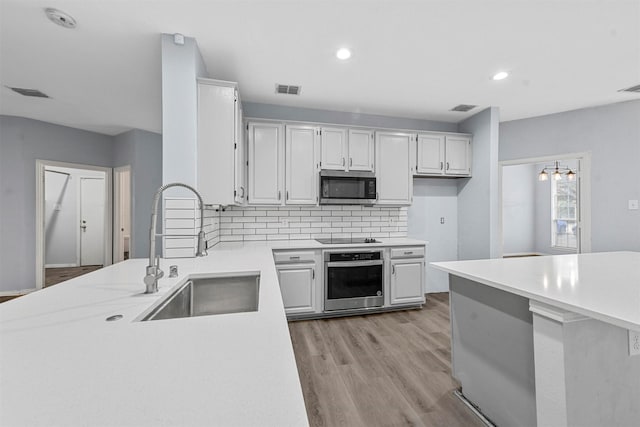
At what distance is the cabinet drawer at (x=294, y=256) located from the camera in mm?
3002

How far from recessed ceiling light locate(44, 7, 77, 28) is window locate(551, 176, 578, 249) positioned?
926cm

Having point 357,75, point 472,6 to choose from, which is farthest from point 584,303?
point 357,75

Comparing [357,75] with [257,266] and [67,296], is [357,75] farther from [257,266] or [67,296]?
[67,296]

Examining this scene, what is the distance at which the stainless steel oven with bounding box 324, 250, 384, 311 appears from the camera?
311 centimetres

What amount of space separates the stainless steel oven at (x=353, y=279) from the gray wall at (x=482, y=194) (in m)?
1.55

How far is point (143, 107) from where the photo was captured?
3.79 meters

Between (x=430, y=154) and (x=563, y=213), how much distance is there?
560 centimetres

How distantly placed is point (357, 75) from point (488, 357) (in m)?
2.59

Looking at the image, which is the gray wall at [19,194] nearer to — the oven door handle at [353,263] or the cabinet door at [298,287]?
the cabinet door at [298,287]

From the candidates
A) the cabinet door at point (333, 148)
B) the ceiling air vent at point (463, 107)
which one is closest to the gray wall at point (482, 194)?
the ceiling air vent at point (463, 107)

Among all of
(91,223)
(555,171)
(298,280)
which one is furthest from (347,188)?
(91,223)

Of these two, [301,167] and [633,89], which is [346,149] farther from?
[633,89]

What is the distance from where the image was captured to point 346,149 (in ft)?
11.3

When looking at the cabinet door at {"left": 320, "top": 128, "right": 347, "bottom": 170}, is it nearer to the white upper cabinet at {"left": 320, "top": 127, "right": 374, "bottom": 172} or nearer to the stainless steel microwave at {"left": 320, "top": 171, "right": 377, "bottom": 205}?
the white upper cabinet at {"left": 320, "top": 127, "right": 374, "bottom": 172}
